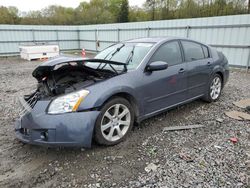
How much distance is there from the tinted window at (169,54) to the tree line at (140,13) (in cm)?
1390

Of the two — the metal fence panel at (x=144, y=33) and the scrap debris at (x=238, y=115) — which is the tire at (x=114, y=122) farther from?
the metal fence panel at (x=144, y=33)

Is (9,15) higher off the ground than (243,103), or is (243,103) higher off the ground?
(9,15)

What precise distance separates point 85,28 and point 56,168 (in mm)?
16132

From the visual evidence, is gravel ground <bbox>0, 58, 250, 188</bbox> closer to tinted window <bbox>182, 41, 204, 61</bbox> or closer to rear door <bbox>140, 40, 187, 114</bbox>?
rear door <bbox>140, 40, 187, 114</bbox>

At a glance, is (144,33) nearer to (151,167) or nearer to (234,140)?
(234,140)

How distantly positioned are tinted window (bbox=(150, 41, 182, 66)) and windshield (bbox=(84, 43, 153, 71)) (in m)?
0.18

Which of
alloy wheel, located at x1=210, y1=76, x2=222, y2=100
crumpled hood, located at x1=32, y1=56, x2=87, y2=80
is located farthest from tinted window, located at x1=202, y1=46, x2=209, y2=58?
crumpled hood, located at x1=32, y1=56, x2=87, y2=80

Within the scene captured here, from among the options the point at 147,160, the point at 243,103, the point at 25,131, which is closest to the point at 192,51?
the point at 243,103

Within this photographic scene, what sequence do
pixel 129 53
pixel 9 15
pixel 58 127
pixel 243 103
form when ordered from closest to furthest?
pixel 58 127, pixel 129 53, pixel 243 103, pixel 9 15

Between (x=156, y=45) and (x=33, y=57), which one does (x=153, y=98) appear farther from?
(x=33, y=57)

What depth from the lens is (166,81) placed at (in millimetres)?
3338

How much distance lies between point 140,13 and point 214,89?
29858mm

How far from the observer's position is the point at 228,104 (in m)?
4.54

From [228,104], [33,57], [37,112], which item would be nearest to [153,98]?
[37,112]
